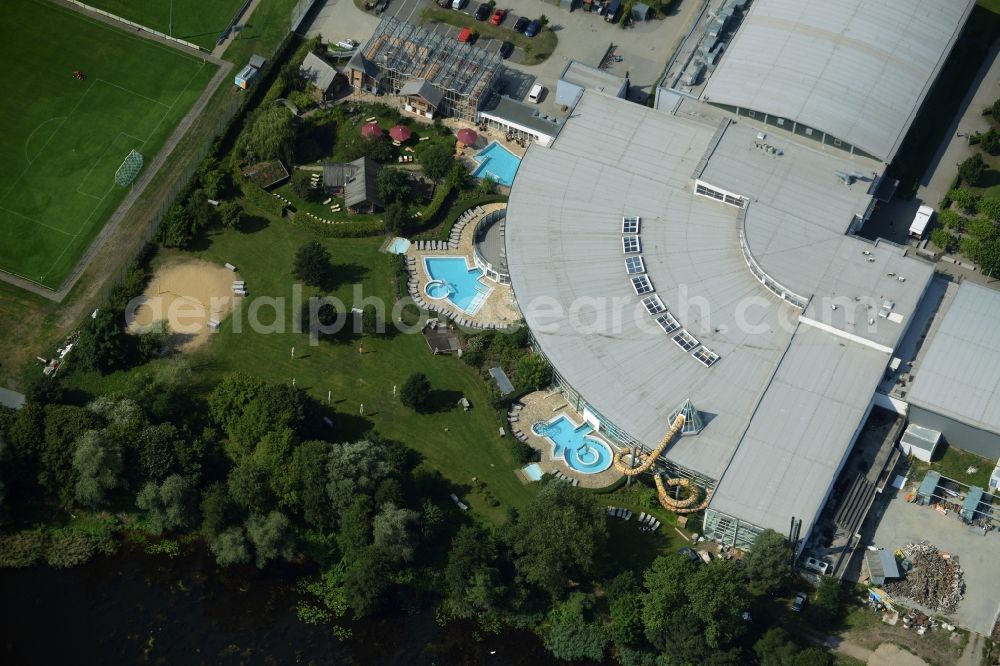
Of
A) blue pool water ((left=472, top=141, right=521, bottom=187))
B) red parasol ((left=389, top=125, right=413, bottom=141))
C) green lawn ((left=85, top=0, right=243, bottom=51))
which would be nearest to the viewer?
blue pool water ((left=472, top=141, right=521, bottom=187))

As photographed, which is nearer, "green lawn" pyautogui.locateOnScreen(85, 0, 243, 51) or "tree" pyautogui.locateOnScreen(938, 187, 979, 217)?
"tree" pyautogui.locateOnScreen(938, 187, 979, 217)

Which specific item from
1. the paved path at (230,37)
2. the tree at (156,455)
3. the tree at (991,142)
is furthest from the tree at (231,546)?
the tree at (991,142)

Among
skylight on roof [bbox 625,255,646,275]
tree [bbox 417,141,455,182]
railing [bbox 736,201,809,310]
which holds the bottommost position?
skylight on roof [bbox 625,255,646,275]

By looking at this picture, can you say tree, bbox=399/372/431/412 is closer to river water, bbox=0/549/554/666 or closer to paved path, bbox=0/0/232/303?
river water, bbox=0/549/554/666

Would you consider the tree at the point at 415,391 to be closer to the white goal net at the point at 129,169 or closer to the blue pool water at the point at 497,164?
the blue pool water at the point at 497,164

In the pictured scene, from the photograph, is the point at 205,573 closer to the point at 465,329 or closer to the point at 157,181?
the point at 465,329

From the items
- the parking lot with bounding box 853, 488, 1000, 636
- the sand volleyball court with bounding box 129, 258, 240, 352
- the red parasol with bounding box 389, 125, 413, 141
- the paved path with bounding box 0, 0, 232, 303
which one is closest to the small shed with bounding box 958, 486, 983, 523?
the parking lot with bounding box 853, 488, 1000, 636

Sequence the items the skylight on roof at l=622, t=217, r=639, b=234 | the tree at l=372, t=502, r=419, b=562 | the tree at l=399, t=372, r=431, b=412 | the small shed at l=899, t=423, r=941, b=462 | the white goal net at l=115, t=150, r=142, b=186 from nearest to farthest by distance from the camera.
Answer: the tree at l=372, t=502, r=419, b=562 < the small shed at l=899, t=423, r=941, b=462 < the tree at l=399, t=372, r=431, b=412 < the skylight on roof at l=622, t=217, r=639, b=234 < the white goal net at l=115, t=150, r=142, b=186
